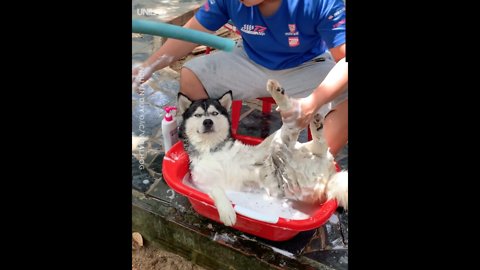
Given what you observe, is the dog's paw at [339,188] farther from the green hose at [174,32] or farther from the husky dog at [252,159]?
the green hose at [174,32]

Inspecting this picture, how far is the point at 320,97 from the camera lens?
1.92 m

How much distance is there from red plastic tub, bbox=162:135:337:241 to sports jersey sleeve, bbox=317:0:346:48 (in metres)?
0.75

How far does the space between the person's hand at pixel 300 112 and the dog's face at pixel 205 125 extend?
40 centimetres

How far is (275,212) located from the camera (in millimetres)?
2049

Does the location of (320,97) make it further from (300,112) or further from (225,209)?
(225,209)

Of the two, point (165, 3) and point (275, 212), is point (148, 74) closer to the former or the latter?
point (165, 3)

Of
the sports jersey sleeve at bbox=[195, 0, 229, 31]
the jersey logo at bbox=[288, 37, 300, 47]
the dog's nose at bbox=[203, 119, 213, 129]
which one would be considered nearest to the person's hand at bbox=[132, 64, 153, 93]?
the dog's nose at bbox=[203, 119, 213, 129]

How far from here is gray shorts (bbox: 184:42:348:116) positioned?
2262 millimetres

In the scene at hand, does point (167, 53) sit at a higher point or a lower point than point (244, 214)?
higher

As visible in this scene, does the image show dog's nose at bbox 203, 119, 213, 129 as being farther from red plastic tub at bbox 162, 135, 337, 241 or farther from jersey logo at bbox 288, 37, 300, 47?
jersey logo at bbox 288, 37, 300, 47

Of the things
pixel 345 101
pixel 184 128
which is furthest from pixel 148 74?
pixel 345 101

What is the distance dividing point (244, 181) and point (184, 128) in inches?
18.1

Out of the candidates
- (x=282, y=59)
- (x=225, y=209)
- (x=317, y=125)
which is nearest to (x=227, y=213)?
(x=225, y=209)

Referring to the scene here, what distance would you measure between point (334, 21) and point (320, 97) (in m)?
0.39
